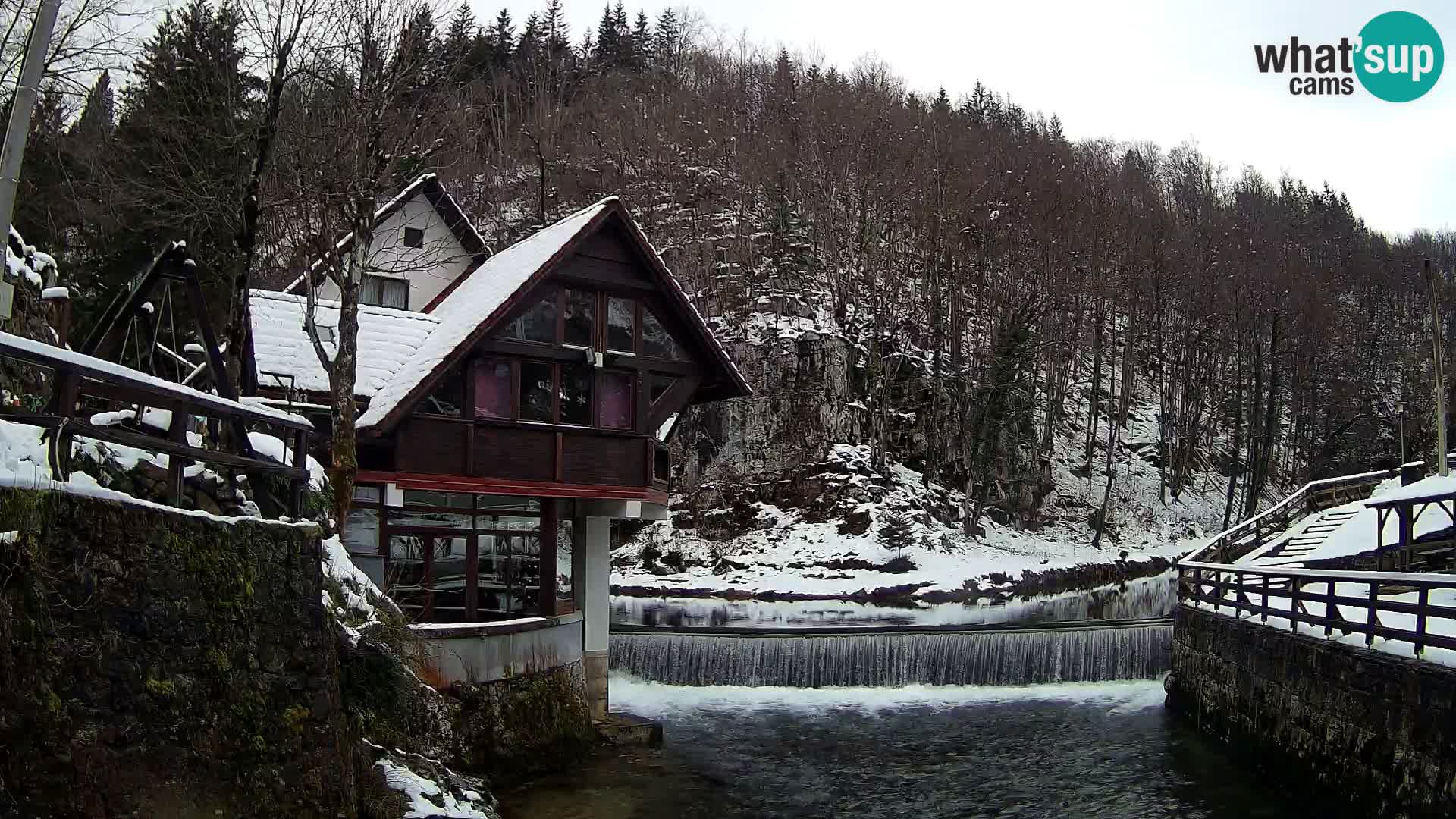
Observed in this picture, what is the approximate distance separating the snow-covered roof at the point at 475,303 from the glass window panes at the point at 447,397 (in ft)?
1.41

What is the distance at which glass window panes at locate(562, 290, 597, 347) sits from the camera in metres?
22.1

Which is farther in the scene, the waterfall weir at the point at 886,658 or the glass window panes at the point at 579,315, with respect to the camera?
the waterfall weir at the point at 886,658

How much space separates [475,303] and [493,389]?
5.88 ft

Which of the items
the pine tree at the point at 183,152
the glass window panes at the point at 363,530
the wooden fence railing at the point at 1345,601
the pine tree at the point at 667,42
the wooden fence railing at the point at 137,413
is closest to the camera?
the wooden fence railing at the point at 137,413

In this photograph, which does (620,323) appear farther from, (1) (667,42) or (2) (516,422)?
(1) (667,42)

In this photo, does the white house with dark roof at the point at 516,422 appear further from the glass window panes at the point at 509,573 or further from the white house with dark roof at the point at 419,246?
the white house with dark roof at the point at 419,246

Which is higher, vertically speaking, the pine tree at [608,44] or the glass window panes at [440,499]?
the pine tree at [608,44]

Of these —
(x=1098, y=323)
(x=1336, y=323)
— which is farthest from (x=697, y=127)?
(x=1336, y=323)

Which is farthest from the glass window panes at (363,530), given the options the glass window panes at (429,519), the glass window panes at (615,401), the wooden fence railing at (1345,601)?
the wooden fence railing at (1345,601)

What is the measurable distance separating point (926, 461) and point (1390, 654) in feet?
110

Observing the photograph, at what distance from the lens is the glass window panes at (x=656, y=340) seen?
22984mm

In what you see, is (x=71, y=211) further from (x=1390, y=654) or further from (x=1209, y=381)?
(x=1209, y=381)

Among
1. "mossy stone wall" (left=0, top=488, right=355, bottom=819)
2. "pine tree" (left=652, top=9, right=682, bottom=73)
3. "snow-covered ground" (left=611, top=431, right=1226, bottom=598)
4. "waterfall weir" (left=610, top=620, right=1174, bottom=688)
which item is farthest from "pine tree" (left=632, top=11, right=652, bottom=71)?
"mossy stone wall" (left=0, top=488, right=355, bottom=819)

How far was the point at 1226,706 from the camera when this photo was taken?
868 inches
